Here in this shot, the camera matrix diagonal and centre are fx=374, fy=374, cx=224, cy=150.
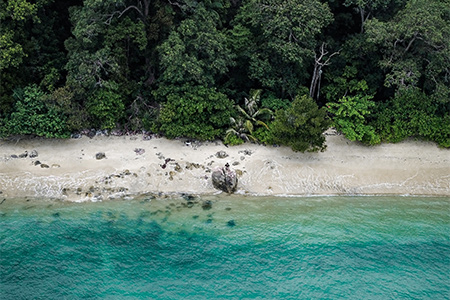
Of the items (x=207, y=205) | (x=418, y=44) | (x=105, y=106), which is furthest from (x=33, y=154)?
(x=418, y=44)

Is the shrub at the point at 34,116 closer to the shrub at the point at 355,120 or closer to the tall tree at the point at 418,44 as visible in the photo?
the shrub at the point at 355,120

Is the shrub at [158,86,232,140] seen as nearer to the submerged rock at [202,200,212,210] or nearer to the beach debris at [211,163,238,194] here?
the beach debris at [211,163,238,194]

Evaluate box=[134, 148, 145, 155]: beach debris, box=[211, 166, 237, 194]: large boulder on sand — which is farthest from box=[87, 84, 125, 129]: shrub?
box=[211, 166, 237, 194]: large boulder on sand

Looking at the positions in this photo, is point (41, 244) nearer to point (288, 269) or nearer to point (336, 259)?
point (288, 269)

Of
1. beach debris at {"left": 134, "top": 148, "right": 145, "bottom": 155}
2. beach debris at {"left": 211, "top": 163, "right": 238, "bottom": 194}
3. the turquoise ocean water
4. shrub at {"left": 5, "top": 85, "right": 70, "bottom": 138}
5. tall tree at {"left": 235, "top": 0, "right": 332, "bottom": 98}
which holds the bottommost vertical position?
the turquoise ocean water

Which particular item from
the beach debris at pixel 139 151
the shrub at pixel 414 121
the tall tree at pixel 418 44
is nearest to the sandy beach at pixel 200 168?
the beach debris at pixel 139 151

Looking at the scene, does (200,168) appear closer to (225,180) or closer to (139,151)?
(225,180)
